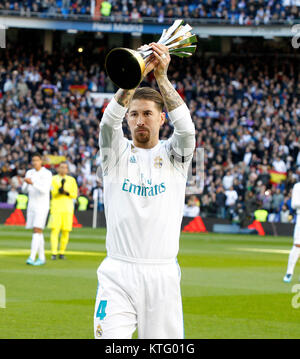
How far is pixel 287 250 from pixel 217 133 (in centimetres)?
1632

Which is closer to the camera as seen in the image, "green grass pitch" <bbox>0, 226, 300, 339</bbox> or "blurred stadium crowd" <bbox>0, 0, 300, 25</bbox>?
"green grass pitch" <bbox>0, 226, 300, 339</bbox>

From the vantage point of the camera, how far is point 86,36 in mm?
51656

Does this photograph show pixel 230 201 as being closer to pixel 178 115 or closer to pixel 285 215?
pixel 285 215

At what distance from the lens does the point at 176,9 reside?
154 feet

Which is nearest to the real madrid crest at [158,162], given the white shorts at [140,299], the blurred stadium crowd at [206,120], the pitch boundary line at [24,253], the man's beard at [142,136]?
the man's beard at [142,136]

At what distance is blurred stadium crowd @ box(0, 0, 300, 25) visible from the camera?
4622cm

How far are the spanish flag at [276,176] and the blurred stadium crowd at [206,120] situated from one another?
5cm

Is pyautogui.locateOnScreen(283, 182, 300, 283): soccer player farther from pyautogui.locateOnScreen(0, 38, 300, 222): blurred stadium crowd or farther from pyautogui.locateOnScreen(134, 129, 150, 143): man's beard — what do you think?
pyautogui.locateOnScreen(0, 38, 300, 222): blurred stadium crowd

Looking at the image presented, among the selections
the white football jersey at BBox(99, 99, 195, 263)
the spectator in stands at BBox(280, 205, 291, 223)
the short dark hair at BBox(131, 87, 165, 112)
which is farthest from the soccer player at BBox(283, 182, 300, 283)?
the spectator in stands at BBox(280, 205, 291, 223)

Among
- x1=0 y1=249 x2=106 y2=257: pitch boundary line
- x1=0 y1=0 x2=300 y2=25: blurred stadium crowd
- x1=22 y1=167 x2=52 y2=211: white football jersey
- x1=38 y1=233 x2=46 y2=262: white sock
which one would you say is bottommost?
x1=0 y1=249 x2=106 y2=257: pitch boundary line

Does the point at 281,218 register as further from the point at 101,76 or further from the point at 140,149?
the point at 140,149

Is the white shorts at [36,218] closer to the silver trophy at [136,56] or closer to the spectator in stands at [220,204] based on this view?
the silver trophy at [136,56]

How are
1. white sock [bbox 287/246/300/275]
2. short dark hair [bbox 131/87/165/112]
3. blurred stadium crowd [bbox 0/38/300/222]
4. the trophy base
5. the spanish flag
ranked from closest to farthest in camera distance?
the trophy base
short dark hair [bbox 131/87/165/112]
white sock [bbox 287/246/300/275]
blurred stadium crowd [bbox 0/38/300/222]
the spanish flag

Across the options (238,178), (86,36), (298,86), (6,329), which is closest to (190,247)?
(238,178)
